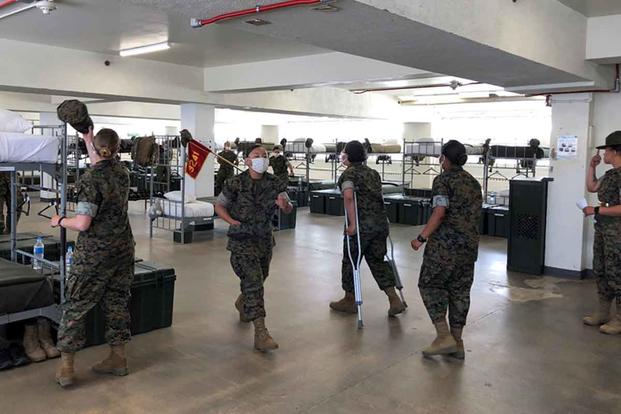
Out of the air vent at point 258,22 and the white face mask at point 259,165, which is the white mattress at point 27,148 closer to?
the white face mask at point 259,165

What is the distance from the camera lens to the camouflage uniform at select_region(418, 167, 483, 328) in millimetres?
4195

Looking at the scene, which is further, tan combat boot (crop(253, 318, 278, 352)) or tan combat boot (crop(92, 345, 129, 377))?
tan combat boot (crop(253, 318, 278, 352))

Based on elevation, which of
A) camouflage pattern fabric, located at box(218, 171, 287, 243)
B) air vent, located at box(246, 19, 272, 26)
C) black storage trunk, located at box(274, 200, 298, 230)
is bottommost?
black storage trunk, located at box(274, 200, 298, 230)

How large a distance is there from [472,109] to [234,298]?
13192 mm

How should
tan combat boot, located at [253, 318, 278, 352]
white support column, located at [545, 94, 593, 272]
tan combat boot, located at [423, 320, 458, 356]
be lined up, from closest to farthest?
1. tan combat boot, located at [423, 320, 458, 356]
2. tan combat boot, located at [253, 318, 278, 352]
3. white support column, located at [545, 94, 593, 272]

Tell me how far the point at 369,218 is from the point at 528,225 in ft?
10.6

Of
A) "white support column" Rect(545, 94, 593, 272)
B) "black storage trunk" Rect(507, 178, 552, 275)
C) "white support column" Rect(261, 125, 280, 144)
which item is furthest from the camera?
"white support column" Rect(261, 125, 280, 144)

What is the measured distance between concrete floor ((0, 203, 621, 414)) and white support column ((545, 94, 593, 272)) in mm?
767

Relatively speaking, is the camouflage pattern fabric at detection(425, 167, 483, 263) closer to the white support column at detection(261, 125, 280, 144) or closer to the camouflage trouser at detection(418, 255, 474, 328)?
the camouflage trouser at detection(418, 255, 474, 328)

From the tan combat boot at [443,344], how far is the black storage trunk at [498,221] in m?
6.92

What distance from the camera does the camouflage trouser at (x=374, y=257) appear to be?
17.2ft

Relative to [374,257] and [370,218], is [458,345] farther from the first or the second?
[370,218]

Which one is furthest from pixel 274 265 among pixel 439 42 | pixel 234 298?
pixel 439 42

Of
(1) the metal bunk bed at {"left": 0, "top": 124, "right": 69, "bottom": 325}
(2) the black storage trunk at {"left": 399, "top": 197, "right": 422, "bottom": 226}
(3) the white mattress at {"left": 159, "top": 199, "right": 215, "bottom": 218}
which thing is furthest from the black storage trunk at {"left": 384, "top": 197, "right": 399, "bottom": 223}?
(1) the metal bunk bed at {"left": 0, "top": 124, "right": 69, "bottom": 325}
